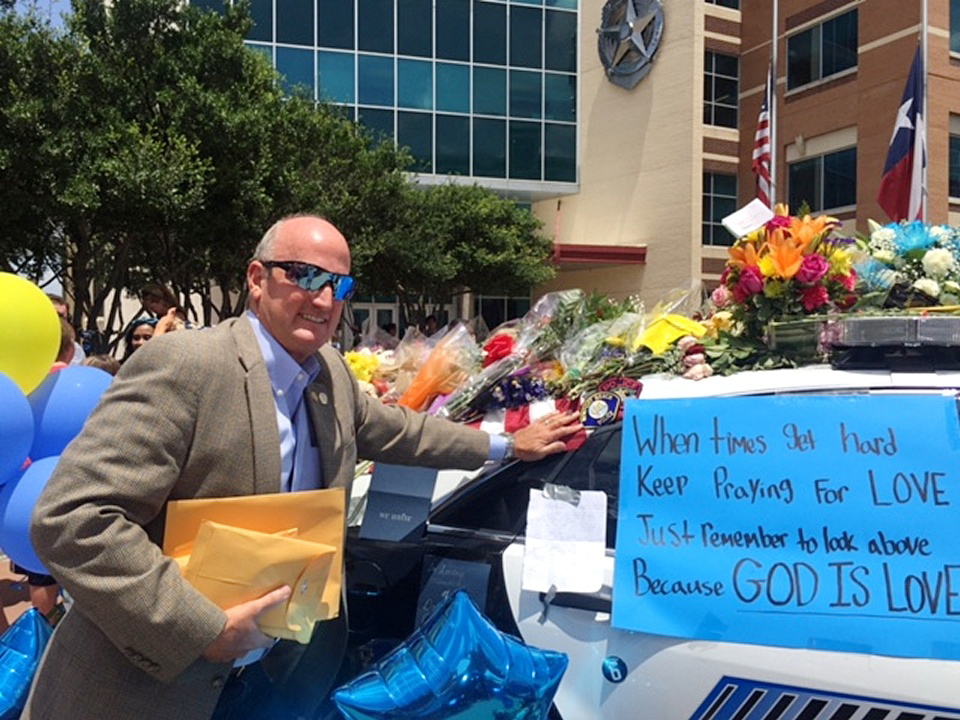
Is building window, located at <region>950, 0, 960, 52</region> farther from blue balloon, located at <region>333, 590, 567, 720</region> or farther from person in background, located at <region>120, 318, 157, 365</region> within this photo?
blue balloon, located at <region>333, 590, 567, 720</region>

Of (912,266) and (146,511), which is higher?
(912,266)

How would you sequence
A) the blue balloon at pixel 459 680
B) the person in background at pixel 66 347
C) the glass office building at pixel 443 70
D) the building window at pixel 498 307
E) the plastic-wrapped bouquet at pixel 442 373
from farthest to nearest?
the building window at pixel 498 307
the glass office building at pixel 443 70
the person in background at pixel 66 347
the plastic-wrapped bouquet at pixel 442 373
the blue balloon at pixel 459 680

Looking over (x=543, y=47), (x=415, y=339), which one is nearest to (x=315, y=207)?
(x=415, y=339)

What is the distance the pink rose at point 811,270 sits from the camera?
255 cm

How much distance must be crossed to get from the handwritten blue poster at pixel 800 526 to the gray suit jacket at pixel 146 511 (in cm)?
89

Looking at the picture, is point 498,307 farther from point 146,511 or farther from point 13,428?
point 146,511

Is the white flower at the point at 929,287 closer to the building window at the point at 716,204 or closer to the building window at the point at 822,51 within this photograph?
the building window at the point at 822,51

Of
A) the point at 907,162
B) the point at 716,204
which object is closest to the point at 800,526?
the point at 907,162

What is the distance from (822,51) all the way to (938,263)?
23.4m

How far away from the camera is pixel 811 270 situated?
2549 mm

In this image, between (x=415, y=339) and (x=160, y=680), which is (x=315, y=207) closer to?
(x=415, y=339)

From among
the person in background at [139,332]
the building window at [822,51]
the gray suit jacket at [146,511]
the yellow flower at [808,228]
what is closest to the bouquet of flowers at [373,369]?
the yellow flower at [808,228]

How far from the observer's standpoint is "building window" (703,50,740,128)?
1014 inches

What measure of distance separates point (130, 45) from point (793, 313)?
11.3 meters
